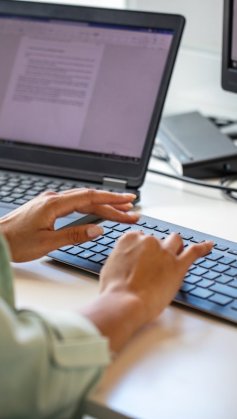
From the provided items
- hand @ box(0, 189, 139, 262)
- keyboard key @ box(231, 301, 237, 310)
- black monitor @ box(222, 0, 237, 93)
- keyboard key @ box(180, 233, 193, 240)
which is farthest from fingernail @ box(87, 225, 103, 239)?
black monitor @ box(222, 0, 237, 93)

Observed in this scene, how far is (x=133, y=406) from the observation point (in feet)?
2.24

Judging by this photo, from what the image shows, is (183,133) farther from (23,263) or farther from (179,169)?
(23,263)

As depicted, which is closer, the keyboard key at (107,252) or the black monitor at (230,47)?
the keyboard key at (107,252)

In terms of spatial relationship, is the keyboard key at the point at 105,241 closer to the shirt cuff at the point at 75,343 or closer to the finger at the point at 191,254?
the finger at the point at 191,254

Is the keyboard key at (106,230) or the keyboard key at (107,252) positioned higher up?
the keyboard key at (106,230)

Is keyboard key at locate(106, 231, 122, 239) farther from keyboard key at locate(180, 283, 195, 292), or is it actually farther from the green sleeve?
the green sleeve

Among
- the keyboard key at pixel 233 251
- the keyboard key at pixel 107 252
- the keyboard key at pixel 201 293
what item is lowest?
the keyboard key at pixel 107 252

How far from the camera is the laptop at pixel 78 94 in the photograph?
1182 mm

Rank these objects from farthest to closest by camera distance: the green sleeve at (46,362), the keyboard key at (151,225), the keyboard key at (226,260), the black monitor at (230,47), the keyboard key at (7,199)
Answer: the black monitor at (230,47) < the keyboard key at (7,199) < the keyboard key at (151,225) < the keyboard key at (226,260) < the green sleeve at (46,362)

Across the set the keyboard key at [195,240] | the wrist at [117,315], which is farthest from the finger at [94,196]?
the wrist at [117,315]

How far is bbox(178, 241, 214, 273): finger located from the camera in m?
0.86

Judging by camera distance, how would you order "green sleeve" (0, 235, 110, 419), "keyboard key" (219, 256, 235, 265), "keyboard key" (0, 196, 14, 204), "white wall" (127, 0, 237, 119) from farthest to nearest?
"white wall" (127, 0, 237, 119), "keyboard key" (0, 196, 14, 204), "keyboard key" (219, 256, 235, 265), "green sleeve" (0, 235, 110, 419)

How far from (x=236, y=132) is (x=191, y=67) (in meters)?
0.21

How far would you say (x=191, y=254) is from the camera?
87 cm
